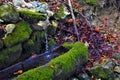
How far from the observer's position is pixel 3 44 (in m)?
7.18

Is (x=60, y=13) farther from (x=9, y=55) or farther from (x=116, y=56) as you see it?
(x=9, y=55)

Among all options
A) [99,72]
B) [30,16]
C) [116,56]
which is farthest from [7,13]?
[116,56]

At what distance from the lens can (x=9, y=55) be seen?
7324 mm

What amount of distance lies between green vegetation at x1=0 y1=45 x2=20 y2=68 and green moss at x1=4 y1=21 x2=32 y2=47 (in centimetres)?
16

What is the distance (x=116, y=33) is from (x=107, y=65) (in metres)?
3.33

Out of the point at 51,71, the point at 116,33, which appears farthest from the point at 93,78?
the point at 116,33

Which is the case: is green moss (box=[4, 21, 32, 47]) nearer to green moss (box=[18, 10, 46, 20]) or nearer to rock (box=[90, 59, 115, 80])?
green moss (box=[18, 10, 46, 20])

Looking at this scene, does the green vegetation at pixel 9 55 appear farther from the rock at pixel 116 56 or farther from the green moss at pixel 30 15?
the rock at pixel 116 56

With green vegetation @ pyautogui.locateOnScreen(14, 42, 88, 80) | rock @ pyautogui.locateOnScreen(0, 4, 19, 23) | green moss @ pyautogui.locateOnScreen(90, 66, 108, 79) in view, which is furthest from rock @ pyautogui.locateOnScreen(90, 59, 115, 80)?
rock @ pyautogui.locateOnScreen(0, 4, 19, 23)

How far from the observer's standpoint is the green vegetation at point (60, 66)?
6256mm

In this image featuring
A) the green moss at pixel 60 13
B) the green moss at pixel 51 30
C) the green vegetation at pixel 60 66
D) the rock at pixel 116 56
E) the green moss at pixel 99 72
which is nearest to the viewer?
the green vegetation at pixel 60 66

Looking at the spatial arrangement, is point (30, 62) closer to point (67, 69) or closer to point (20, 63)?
point (20, 63)

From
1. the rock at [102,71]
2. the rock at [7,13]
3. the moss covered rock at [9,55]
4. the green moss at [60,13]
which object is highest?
the rock at [7,13]

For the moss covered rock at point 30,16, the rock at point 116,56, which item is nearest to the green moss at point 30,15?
the moss covered rock at point 30,16
